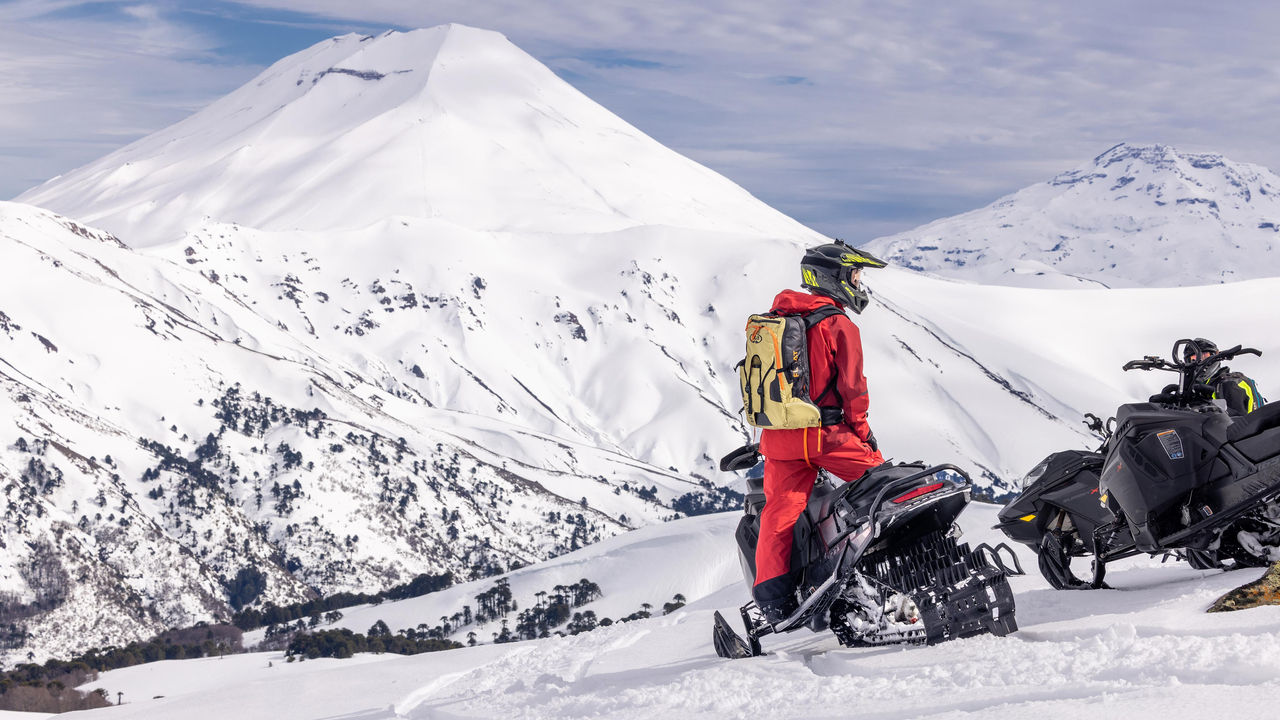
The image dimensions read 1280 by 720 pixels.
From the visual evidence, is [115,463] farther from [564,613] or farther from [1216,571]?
[1216,571]

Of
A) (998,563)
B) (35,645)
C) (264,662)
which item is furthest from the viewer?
(35,645)

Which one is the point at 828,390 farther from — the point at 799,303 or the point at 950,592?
the point at 950,592

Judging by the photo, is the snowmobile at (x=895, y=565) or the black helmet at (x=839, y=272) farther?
the black helmet at (x=839, y=272)

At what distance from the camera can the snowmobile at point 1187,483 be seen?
7.48 meters

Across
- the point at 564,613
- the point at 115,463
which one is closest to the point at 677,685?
the point at 564,613

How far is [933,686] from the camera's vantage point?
6098 millimetres

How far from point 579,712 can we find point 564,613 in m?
92.7

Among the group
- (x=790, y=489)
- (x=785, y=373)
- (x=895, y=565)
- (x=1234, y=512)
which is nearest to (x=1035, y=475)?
(x=1234, y=512)

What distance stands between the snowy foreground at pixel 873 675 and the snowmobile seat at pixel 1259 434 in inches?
37.3

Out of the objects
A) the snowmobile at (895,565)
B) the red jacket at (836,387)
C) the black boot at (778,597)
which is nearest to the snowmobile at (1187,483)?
the snowmobile at (895,565)

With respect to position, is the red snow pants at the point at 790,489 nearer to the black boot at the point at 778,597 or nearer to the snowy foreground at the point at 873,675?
the black boot at the point at 778,597

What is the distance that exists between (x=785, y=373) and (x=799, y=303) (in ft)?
2.06

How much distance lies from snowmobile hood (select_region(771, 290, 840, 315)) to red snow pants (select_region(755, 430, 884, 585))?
3.34ft

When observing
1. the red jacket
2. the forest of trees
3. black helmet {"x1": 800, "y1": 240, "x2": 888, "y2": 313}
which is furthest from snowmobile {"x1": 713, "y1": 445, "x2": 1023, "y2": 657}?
the forest of trees
